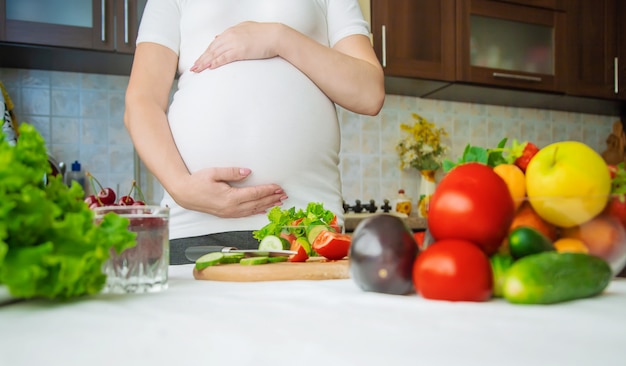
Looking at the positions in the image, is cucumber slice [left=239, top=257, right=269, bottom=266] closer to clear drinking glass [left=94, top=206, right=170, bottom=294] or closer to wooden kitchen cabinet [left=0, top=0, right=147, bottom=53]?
clear drinking glass [left=94, top=206, right=170, bottom=294]

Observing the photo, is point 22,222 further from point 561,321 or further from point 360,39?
point 360,39

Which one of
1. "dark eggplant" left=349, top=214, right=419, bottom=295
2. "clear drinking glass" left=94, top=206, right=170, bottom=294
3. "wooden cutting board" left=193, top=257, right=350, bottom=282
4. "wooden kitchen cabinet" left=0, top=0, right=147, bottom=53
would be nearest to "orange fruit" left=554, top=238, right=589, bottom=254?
"dark eggplant" left=349, top=214, right=419, bottom=295

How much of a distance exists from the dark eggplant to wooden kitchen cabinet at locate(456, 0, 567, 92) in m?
2.29

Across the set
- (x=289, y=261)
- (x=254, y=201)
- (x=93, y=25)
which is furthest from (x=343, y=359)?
(x=93, y=25)

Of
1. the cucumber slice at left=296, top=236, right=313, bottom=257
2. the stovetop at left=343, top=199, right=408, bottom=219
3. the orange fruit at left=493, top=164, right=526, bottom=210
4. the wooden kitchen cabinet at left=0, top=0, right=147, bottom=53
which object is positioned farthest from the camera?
the stovetop at left=343, top=199, right=408, bottom=219

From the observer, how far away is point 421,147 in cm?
289

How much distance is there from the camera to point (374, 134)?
292 centimetres

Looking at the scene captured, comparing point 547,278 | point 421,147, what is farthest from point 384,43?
point 547,278

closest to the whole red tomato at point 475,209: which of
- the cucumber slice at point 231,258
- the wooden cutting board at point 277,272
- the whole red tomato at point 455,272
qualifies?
the whole red tomato at point 455,272

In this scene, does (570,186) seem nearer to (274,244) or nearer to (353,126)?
(274,244)

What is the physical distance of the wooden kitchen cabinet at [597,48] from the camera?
9.64 ft

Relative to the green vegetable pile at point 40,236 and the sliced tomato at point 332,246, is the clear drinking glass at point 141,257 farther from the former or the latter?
the sliced tomato at point 332,246

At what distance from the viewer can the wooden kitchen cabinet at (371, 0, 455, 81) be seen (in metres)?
2.54

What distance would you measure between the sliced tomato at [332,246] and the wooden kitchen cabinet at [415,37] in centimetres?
185
